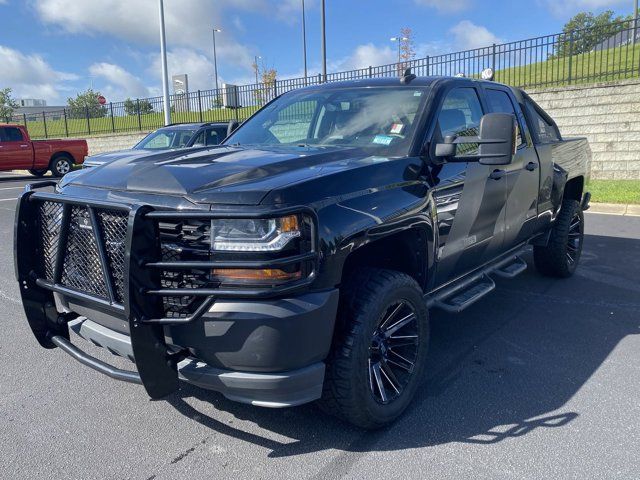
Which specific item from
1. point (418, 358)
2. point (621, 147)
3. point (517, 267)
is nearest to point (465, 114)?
point (517, 267)

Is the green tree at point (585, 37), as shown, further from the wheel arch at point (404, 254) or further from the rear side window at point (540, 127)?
the wheel arch at point (404, 254)

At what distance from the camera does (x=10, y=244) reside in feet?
25.6

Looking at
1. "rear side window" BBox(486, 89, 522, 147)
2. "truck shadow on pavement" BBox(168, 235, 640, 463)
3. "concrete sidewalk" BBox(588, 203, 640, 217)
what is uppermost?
"rear side window" BBox(486, 89, 522, 147)

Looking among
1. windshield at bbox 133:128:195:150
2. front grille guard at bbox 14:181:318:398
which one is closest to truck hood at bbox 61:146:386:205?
front grille guard at bbox 14:181:318:398

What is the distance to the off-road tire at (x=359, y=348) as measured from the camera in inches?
A: 105

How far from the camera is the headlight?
2.36 meters

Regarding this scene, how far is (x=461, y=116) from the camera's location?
3979 mm

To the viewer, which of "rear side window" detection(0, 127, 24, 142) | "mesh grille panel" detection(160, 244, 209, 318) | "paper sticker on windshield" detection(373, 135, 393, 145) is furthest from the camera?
"rear side window" detection(0, 127, 24, 142)

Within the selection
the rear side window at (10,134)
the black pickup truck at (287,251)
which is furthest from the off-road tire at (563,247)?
the rear side window at (10,134)

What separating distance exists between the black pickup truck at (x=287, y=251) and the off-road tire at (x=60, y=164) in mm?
16855

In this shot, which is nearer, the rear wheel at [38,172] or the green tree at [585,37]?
the green tree at [585,37]

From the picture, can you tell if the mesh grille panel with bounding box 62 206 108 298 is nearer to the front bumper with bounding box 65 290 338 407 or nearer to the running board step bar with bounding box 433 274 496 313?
the front bumper with bounding box 65 290 338 407

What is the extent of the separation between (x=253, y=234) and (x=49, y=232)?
131cm

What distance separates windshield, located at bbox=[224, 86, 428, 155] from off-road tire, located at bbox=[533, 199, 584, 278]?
2.67 metres
